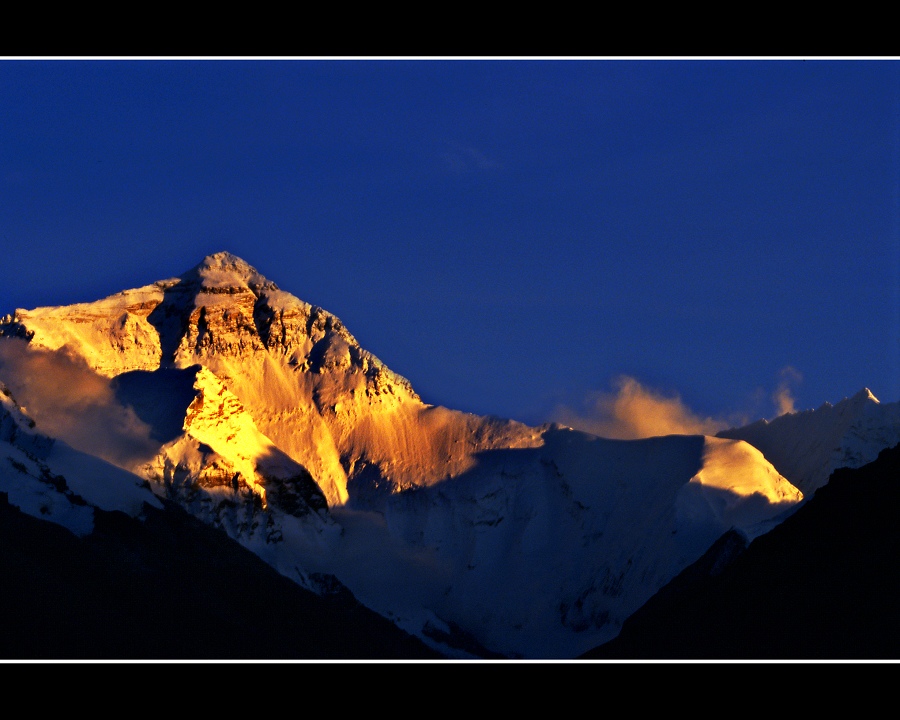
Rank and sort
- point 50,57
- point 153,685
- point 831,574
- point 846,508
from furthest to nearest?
point 846,508, point 831,574, point 50,57, point 153,685

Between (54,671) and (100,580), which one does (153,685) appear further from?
(100,580)

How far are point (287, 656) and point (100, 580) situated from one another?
2035 cm

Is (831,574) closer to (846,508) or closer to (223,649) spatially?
(846,508)

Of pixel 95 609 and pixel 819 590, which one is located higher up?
pixel 95 609

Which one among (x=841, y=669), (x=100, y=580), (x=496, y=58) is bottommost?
(x=841, y=669)

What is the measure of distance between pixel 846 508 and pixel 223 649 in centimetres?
6136

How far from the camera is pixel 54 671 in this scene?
67688 millimetres

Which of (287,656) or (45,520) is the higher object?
(45,520)

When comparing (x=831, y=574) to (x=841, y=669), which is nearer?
(x=841, y=669)

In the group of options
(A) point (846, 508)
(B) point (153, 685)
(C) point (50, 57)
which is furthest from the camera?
(A) point (846, 508)

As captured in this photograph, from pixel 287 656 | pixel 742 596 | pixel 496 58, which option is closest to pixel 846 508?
pixel 742 596

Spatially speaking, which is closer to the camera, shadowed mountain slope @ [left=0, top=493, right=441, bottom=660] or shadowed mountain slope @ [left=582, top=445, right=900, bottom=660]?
shadowed mountain slope @ [left=0, top=493, right=441, bottom=660]

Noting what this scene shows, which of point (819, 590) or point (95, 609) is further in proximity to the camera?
point (819, 590)

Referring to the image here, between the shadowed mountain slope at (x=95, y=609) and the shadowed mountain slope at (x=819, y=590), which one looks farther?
the shadowed mountain slope at (x=819, y=590)
